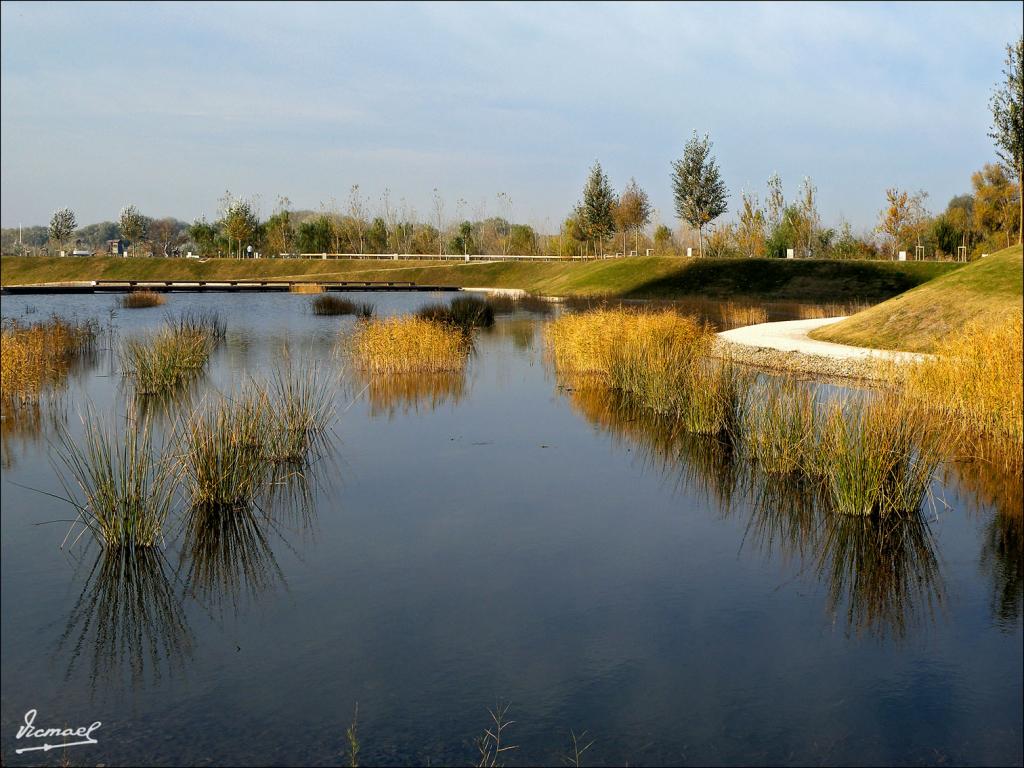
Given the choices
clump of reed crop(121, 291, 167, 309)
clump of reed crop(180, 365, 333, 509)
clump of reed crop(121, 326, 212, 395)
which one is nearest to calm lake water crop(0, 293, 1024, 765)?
clump of reed crop(180, 365, 333, 509)

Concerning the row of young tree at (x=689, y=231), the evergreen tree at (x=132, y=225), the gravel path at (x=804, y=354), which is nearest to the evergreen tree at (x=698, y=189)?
the row of young tree at (x=689, y=231)

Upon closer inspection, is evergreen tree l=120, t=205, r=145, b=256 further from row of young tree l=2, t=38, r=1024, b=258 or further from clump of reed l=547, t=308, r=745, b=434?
clump of reed l=547, t=308, r=745, b=434

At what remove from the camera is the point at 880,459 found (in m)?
7.34

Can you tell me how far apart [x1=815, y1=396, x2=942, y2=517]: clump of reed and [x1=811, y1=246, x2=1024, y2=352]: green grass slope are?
8297mm

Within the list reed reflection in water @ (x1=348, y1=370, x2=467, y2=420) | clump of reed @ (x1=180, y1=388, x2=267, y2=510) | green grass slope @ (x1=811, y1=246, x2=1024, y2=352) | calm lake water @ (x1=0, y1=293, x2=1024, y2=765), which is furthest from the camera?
green grass slope @ (x1=811, y1=246, x2=1024, y2=352)

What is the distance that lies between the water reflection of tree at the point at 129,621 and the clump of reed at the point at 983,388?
6725 millimetres

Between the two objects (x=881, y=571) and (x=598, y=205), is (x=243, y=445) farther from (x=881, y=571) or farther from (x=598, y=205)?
(x=598, y=205)

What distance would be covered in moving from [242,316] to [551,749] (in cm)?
2627

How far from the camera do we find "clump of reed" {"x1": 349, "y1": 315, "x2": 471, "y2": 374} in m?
15.6

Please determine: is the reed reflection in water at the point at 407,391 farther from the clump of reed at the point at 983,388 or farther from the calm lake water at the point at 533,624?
the clump of reed at the point at 983,388

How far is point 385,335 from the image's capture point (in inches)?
624

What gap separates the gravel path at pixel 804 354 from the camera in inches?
535

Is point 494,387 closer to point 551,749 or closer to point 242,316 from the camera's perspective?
point 551,749

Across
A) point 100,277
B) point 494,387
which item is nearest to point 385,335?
point 494,387
